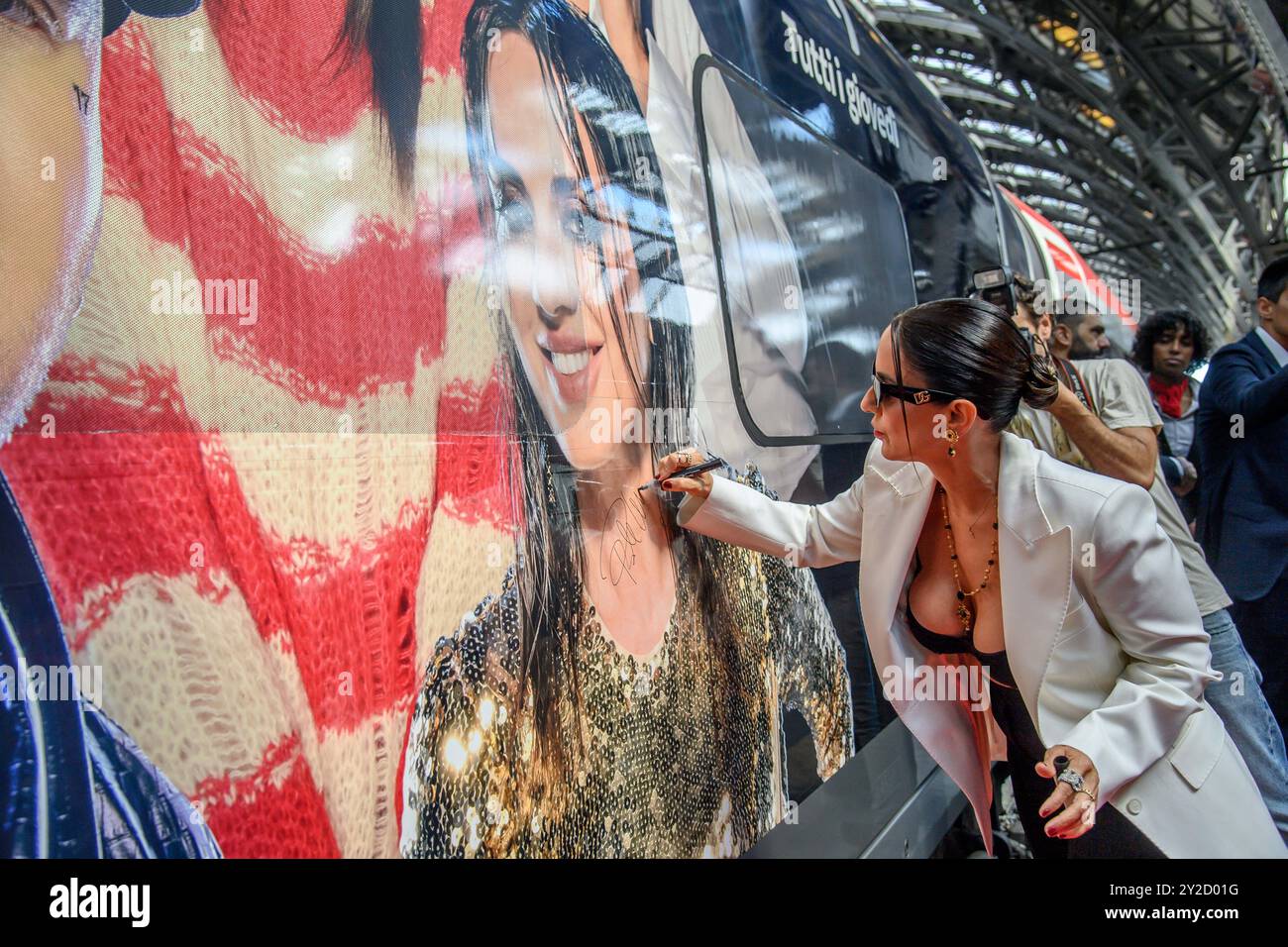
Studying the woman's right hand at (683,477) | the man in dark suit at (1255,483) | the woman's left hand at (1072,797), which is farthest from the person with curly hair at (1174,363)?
the woman's right hand at (683,477)

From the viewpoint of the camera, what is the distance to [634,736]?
1.33m

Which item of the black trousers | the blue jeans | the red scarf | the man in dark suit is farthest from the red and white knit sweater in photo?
the red scarf

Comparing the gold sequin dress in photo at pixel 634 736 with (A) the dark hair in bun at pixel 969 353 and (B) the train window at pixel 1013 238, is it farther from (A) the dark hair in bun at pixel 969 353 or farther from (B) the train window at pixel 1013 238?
(B) the train window at pixel 1013 238

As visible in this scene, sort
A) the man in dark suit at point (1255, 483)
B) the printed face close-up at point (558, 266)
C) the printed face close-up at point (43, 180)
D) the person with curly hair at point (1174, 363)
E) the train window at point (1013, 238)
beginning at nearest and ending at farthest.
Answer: the printed face close-up at point (43, 180)
the printed face close-up at point (558, 266)
the man in dark suit at point (1255, 483)
the person with curly hair at point (1174, 363)
the train window at point (1013, 238)

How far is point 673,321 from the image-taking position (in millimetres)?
1601

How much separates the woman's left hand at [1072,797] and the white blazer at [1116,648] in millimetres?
16

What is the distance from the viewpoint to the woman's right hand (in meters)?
1.52

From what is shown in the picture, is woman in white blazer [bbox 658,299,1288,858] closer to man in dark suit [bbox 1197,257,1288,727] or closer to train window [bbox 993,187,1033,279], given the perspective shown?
man in dark suit [bbox 1197,257,1288,727]

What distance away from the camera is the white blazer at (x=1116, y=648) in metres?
1.37

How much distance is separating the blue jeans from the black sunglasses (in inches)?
40.4

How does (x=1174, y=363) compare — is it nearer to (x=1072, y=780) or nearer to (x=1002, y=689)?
(x=1002, y=689)

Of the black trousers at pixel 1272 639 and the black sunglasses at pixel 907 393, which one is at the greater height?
the black sunglasses at pixel 907 393

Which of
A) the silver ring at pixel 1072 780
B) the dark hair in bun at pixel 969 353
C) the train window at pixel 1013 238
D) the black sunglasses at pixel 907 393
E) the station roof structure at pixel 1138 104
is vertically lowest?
the silver ring at pixel 1072 780
